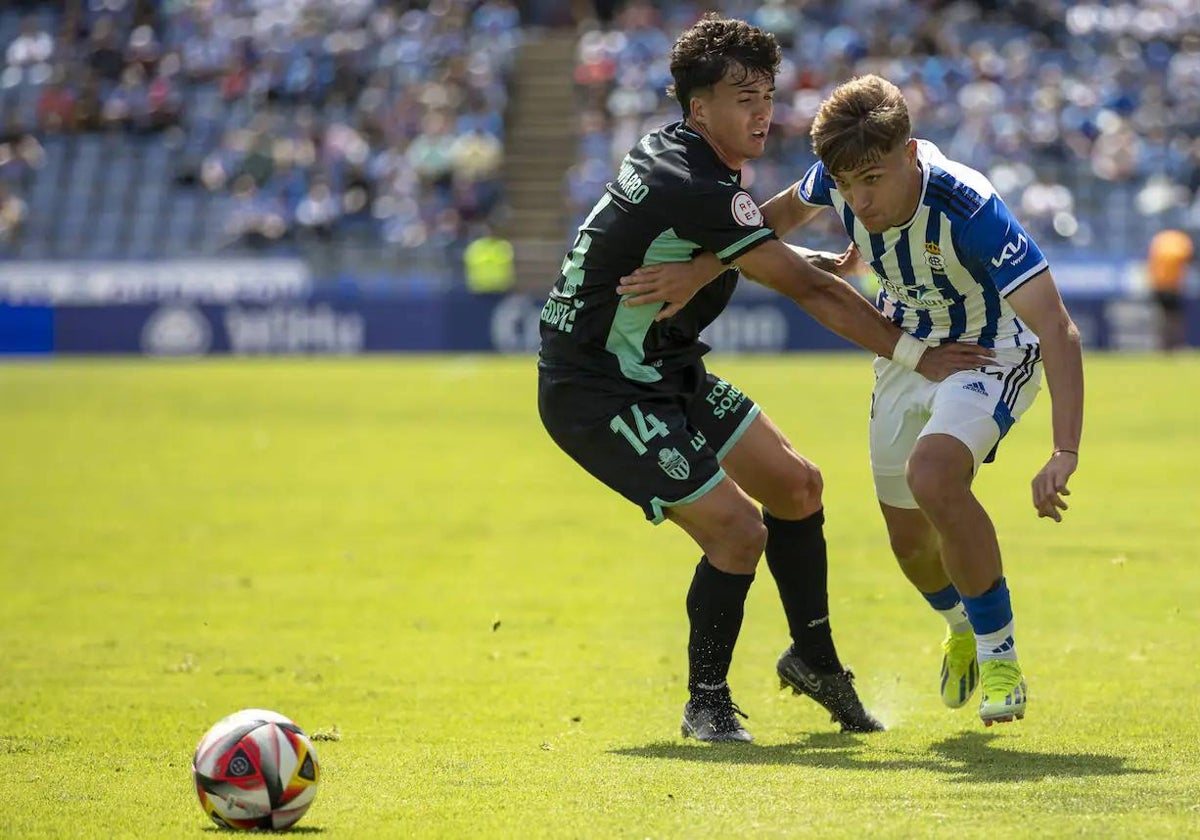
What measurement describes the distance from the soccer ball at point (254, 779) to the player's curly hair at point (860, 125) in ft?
8.85

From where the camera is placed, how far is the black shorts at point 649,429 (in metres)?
6.50

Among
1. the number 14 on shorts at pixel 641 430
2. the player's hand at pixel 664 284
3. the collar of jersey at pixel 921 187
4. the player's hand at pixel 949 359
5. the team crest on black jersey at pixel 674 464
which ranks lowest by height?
the team crest on black jersey at pixel 674 464

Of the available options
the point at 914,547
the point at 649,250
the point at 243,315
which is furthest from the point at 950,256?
the point at 243,315

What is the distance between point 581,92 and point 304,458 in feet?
66.4

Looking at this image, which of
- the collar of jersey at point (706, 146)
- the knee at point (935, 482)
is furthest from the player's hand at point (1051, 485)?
the collar of jersey at point (706, 146)

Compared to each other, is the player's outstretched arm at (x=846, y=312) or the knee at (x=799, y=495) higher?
the player's outstretched arm at (x=846, y=312)

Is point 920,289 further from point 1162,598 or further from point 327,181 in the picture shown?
point 327,181

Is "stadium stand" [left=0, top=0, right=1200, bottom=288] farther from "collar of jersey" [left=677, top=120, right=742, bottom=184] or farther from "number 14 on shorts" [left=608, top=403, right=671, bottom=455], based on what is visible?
"number 14 on shorts" [left=608, top=403, right=671, bottom=455]

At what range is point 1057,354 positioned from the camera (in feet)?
20.3

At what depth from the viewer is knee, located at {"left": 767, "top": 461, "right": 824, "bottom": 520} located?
6.94 m

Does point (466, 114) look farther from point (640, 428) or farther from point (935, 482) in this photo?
point (935, 482)

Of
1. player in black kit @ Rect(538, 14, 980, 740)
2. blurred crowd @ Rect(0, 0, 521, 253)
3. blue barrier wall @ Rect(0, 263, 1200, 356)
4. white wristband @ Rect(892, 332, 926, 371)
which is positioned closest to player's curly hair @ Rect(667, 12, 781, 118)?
player in black kit @ Rect(538, 14, 980, 740)

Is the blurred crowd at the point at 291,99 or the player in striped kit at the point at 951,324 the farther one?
the blurred crowd at the point at 291,99

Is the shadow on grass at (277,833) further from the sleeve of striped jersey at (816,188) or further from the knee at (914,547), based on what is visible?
the sleeve of striped jersey at (816,188)
